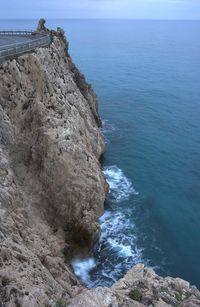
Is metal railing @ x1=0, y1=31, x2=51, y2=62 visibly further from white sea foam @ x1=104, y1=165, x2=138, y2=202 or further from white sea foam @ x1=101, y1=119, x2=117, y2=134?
white sea foam @ x1=101, y1=119, x2=117, y2=134

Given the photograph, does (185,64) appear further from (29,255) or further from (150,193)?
(29,255)

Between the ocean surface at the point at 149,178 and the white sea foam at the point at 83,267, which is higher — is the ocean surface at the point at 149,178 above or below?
above

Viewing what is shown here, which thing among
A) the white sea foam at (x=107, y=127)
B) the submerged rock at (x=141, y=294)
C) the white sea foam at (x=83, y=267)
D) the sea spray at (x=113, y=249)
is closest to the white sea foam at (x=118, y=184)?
the sea spray at (x=113, y=249)

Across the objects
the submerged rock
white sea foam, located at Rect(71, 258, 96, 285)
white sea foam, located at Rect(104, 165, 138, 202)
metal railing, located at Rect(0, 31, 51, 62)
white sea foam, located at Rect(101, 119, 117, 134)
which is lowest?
white sea foam, located at Rect(71, 258, 96, 285)

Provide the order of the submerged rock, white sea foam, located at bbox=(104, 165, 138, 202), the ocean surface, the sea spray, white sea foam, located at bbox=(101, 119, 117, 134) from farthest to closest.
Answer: white sea foam, located at bbox=(101, 119, 117, 134), white sea foam, located at bbox=(104, 165, 138, 202), the ocean surface, the sea spray, the submerged rock

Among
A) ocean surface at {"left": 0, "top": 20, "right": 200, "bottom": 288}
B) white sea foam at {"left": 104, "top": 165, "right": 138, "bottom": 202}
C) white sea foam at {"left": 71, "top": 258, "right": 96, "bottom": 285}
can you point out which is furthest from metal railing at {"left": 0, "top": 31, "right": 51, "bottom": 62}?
white sea foam at {"left": 71, "top": 258, "right": 96, "bottom": 285}

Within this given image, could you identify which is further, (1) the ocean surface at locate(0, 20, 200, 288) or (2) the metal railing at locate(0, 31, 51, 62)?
(1) the ocean surface at locate(0, 20, 200, 288)

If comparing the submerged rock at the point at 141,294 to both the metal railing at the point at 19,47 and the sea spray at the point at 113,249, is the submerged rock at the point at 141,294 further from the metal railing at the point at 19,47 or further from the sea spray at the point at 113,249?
the metal railing at the point at 19,47

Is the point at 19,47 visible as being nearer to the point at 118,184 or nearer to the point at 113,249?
the point at 118,184
